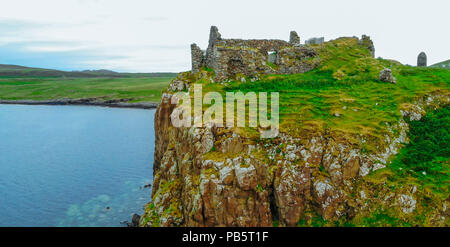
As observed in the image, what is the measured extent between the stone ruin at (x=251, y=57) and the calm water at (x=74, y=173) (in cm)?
2030

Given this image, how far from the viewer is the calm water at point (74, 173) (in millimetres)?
36781

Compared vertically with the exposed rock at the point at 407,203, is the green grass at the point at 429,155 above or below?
above

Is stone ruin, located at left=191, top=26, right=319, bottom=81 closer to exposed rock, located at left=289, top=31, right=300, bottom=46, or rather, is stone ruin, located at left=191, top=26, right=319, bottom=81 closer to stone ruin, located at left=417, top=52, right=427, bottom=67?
exposed rock, located at left=289, top=31, right=300, bottom=46

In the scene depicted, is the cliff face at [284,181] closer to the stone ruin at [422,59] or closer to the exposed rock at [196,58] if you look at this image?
the exposed rock at [196,58]

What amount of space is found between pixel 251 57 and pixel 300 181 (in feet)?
50.5

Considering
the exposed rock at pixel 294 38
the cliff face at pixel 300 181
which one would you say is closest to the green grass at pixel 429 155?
the cliff face at pixel 300 181

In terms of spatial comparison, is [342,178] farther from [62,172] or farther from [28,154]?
[28,154]

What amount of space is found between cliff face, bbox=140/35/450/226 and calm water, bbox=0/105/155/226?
2020 centimetres
